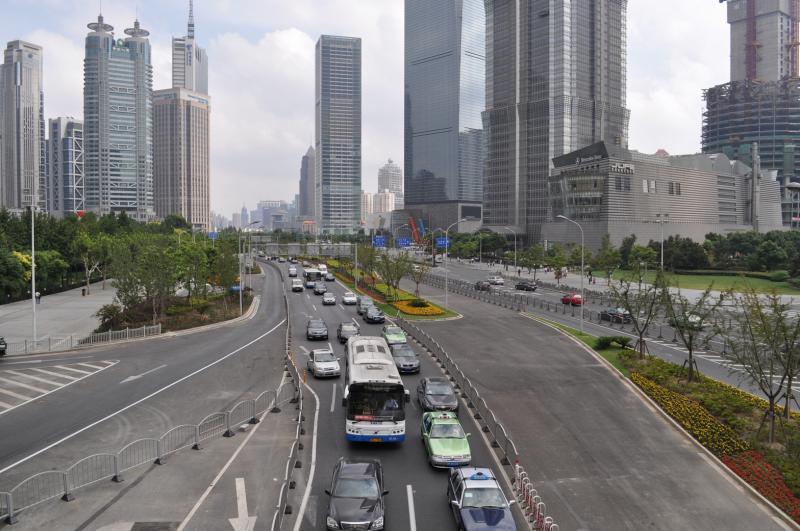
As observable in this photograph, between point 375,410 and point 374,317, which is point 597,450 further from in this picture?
point 374,317

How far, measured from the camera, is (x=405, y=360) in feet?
112

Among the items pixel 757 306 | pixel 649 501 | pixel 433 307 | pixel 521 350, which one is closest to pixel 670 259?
pixel 433 307

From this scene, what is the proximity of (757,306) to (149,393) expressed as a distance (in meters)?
28.3

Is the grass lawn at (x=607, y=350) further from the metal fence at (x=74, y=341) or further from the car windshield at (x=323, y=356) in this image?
the metal fence at (x=74, y=341)

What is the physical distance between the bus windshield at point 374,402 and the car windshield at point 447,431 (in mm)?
1247

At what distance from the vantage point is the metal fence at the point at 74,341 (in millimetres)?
41094

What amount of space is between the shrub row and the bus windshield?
38.7ft

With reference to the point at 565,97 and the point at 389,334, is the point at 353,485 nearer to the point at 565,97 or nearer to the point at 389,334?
the point at 389,334

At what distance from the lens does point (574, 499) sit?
712 inches

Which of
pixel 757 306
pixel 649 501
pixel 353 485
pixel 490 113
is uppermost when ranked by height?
pixel 490 113

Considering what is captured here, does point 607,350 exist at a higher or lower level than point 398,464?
higher

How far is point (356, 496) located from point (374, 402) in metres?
5.80

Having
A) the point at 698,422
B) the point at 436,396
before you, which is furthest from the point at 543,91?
the point at 436,396

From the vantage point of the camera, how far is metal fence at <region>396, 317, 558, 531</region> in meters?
16.4
